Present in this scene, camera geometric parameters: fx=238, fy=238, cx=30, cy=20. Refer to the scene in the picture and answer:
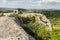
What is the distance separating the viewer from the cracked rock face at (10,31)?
4.36m

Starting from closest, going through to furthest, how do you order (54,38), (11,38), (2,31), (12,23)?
1. (11,38)
2. (2,31)
3. (12,23)
4. (54,38)

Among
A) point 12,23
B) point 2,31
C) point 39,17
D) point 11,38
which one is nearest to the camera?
point 11,38

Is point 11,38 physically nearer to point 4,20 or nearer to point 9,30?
point 9,30

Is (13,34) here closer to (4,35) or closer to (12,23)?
(4,35)

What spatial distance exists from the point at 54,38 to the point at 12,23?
159 centimetres

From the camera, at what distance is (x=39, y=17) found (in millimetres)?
10508

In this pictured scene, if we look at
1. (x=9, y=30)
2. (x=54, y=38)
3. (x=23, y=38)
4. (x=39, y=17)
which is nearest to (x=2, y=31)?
(x=9, y=30)

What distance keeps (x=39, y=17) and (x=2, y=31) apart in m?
5.99

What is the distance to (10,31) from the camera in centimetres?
459

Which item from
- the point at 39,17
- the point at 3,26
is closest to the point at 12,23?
the point at 3,26

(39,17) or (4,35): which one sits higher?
(4,35)

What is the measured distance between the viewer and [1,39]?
14.2 ft

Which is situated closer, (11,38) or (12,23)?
(11,38)

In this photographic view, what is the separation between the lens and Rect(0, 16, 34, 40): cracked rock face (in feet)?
14.3
